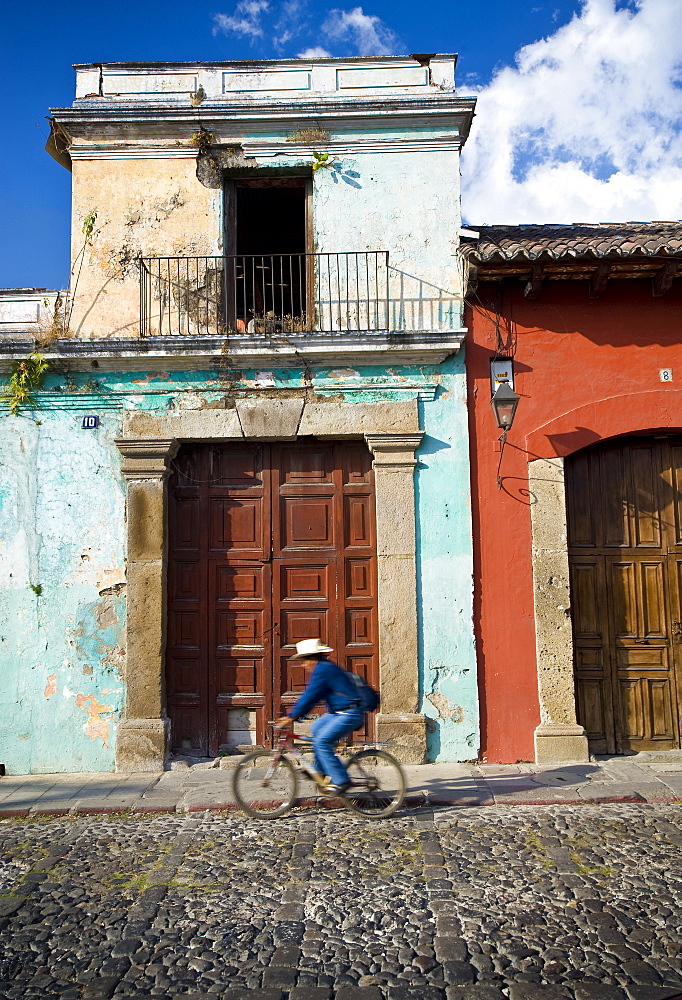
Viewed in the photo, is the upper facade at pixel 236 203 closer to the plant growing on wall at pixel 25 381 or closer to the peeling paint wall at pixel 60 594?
the plant growing on wall at pixel 25 381

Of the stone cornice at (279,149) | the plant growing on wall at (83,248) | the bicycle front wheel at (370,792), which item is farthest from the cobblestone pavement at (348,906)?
the stone cornice at (279,149)

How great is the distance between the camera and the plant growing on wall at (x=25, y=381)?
7.12 m

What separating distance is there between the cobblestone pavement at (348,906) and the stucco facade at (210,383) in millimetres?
1510

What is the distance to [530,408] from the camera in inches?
283

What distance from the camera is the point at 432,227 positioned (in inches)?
293

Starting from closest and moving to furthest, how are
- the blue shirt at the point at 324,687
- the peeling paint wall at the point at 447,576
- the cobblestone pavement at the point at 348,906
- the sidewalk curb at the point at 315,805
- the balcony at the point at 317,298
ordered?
the cobblestone pavement at the point at 348,906, the blue shirt at the point at 324,687, the sidewalk curb at the point at 315,805, the peeling paint wall at the point at 447,576, the balcony at the point at 317,298

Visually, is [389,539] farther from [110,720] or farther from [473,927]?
[473,927]

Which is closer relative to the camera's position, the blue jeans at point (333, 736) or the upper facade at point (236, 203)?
the blue jeans at point (333, 736)

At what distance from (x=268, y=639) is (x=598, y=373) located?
4040 millimetres

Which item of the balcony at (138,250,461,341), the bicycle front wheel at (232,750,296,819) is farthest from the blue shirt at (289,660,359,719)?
the balcony at (138,250,461,341)

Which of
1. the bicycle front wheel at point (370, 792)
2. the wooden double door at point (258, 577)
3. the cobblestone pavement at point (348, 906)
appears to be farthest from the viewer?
the wooden double door at point (258, 577)

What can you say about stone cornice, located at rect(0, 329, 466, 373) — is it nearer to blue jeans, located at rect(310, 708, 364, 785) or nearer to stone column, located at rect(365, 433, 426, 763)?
stone column, located at rect(365, 433, 426, 763)

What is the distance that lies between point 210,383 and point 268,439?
780mm

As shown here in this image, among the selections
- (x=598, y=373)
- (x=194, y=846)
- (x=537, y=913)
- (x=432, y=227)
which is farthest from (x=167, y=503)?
(x=537, y=913)
